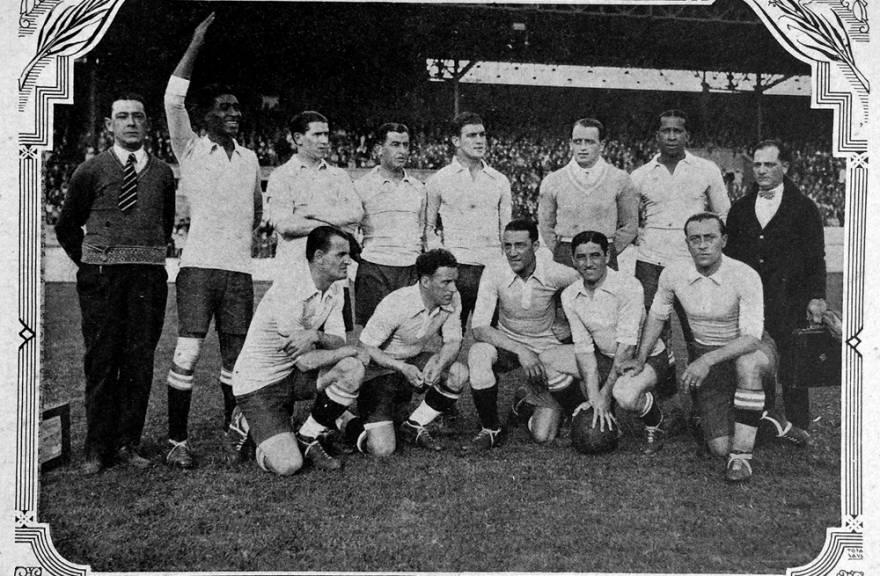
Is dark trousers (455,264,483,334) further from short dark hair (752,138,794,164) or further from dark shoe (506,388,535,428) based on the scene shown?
short dark hair (752,138,794,164)

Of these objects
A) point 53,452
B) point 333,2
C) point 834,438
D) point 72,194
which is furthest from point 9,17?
point 834,438

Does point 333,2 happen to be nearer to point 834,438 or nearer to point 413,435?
point 413,435

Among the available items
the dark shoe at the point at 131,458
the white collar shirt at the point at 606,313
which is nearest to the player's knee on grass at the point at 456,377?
the white collar shirt at the point at 606,313

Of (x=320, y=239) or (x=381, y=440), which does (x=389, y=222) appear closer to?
(x=320, y=239)

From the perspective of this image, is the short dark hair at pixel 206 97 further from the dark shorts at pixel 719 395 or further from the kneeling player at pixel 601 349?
the dark shorts at pixel 719 395

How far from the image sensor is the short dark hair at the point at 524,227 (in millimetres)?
3691

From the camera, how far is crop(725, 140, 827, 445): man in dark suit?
364cm

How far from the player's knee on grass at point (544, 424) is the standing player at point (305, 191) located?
4.99ft

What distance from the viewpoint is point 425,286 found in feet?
11.9

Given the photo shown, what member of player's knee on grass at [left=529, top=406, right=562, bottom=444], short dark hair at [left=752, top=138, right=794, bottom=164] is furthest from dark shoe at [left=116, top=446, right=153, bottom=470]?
short dark hair at [left=752, top=138, right=794, bottom=164]

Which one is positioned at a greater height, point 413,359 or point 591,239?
point 591,239

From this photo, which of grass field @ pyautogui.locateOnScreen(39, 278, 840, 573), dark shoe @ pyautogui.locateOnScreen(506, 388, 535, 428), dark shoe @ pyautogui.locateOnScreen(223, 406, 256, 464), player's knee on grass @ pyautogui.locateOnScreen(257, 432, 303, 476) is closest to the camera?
Result: grass field @ pyautogui.locateOnScreen(39, 278, 840, 573)

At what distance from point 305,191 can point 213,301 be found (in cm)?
79

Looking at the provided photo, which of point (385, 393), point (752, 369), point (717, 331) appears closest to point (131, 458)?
point (385, 393)
